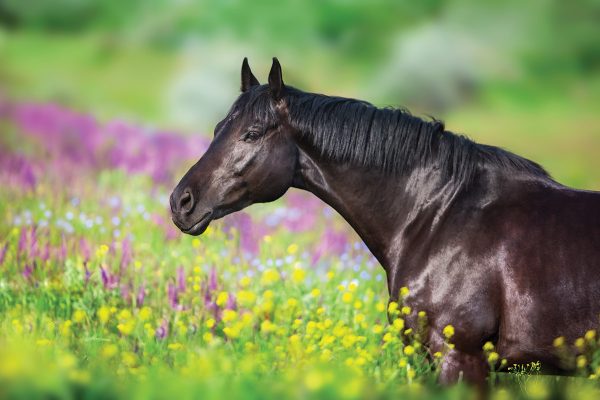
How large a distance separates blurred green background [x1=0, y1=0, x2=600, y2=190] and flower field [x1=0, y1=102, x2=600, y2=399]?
36.5 feet

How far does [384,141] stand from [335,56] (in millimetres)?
23149

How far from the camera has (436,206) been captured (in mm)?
4250

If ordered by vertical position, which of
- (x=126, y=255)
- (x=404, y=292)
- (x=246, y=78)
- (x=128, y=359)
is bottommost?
(x=128, y=359)

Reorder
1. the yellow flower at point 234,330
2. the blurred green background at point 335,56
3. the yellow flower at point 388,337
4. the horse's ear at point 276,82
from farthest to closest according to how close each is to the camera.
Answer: the blurred green background at point 335,56 < the horse's ear at point 276,82 < the yellow flower at point 388,337 < the yellow flower at point 234,330

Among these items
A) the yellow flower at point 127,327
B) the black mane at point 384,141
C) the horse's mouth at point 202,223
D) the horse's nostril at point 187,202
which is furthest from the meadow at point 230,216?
the black mane at point 384,141

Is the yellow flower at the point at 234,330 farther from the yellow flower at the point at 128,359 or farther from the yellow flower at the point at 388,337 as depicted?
the yellow flower at the point at 388,337

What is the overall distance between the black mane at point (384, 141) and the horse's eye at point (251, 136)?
3.8 inches

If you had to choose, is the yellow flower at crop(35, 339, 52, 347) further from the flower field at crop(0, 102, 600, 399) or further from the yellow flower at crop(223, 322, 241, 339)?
the yellow flower at crop(223, 322, 241, 339)

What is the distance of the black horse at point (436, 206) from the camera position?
386cm

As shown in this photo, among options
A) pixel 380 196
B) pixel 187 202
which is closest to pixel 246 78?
pixel 187 202

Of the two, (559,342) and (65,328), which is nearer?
(559,342)

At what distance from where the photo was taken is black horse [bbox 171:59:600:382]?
152 inches

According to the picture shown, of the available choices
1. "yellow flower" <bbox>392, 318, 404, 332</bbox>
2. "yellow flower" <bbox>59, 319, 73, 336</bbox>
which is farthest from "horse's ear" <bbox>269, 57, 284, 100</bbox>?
"yellow flower" <bbox>59, 319, 73, 336</bbox>

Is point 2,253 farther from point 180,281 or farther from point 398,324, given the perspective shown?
point 398,324
